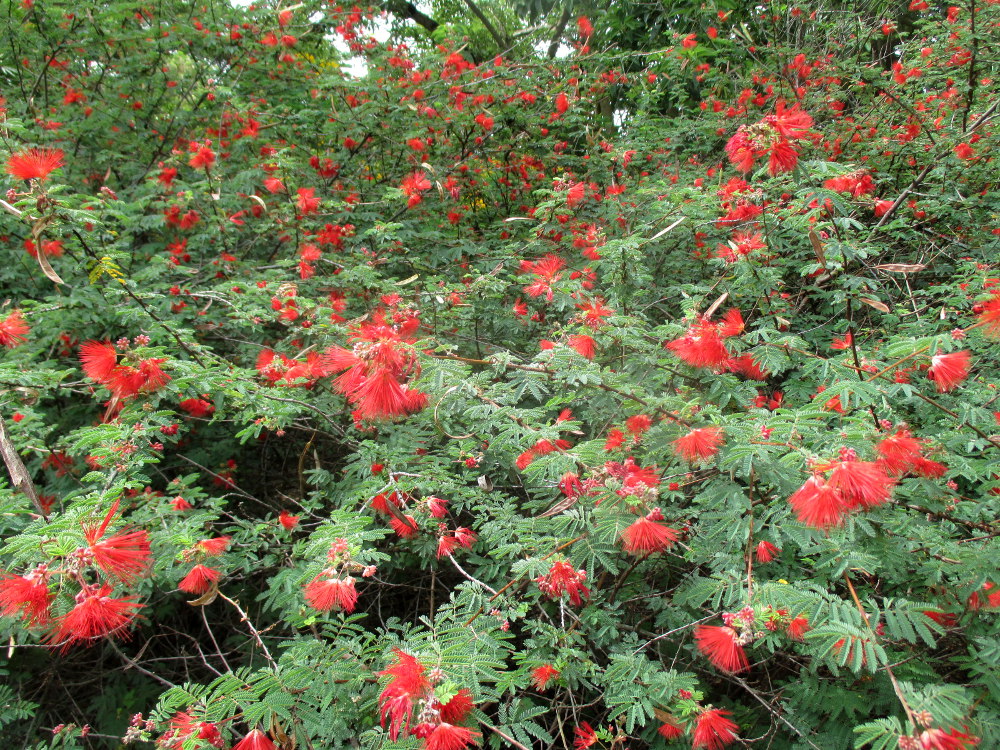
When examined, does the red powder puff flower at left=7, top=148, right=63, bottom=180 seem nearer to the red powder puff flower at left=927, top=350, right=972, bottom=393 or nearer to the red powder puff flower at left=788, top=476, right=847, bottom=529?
the red powder puff flower at left=788, top=476, right=847, bottom=529

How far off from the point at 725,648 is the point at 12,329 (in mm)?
3236

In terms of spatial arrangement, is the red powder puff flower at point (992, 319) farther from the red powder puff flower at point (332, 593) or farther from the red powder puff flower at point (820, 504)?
the red powder puff flower at point (332, 593)

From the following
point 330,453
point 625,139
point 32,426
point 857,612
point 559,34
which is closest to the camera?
point 857,612

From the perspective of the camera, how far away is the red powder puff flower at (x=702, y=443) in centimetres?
182

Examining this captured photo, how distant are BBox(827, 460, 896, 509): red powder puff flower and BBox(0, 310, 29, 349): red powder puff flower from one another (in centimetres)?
333

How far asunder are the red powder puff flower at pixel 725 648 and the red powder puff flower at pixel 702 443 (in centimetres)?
53

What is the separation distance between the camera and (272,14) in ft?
17.9

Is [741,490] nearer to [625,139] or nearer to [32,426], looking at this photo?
[32,426]

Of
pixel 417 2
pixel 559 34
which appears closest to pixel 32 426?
pixel 559 34

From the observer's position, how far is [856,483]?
1.41 m

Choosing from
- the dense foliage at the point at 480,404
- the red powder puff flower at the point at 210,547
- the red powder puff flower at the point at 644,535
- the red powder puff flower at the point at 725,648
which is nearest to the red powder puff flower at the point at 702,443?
the dense foliage at the point at 480,404

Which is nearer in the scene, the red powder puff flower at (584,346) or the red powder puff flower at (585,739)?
the red powder puff flower at (585,739)

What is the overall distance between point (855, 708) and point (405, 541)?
200 cm

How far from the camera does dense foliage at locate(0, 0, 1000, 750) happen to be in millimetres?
1813
